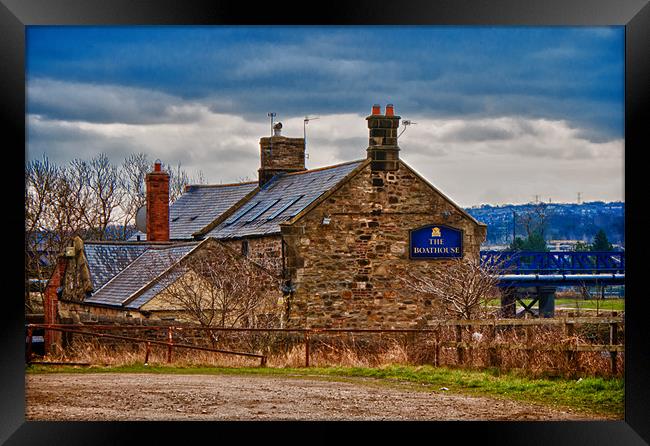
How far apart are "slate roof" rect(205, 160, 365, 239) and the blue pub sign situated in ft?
7.03

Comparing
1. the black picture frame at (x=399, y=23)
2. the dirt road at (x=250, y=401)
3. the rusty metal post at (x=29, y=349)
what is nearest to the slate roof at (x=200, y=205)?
the rusty metal post at (x=29, y=349)

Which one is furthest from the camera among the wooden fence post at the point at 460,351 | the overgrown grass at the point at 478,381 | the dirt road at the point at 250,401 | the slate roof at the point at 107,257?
the slate roof at the point at 107,257

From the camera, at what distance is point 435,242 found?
80.5ft

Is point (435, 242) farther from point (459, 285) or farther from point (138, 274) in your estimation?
point (138, 274)

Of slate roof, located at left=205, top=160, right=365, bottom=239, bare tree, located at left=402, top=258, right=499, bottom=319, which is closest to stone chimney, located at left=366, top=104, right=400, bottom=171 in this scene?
slate roof, located at left=205, top=160, right=365, bottom=239

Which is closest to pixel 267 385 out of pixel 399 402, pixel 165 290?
pixel 399 402

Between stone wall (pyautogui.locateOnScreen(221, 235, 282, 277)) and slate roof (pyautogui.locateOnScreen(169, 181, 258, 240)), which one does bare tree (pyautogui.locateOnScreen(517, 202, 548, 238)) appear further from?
slate roof (pyautogui.locateOnScreen(169, 181, 258, 240))

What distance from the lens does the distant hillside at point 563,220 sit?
20164mm

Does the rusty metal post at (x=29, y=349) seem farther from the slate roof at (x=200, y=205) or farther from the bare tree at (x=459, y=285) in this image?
the slate roof at (x=200, y=205)

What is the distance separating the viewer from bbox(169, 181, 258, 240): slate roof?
30.6 meters

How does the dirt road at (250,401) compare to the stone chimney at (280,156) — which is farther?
the stone chimney at (280,156)

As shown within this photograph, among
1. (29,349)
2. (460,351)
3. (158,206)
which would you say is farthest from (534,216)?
(29,349)

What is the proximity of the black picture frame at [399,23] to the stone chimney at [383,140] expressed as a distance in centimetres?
1285
